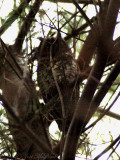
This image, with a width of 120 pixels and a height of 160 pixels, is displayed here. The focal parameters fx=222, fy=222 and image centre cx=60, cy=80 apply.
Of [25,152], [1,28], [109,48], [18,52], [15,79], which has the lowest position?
[25,152]

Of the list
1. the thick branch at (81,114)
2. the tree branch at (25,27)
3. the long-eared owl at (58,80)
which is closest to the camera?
the thick branch at (81,114)

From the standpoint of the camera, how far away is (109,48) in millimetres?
1113

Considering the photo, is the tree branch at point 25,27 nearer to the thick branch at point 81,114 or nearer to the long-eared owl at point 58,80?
the long-eared owl at point 58,80

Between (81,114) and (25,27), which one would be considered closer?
(81,114)

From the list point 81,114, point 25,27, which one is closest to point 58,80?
point 25,27

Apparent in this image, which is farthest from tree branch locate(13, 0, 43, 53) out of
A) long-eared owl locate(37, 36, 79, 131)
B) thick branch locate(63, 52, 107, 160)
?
thick branch locate(63, 52, 107, 160)

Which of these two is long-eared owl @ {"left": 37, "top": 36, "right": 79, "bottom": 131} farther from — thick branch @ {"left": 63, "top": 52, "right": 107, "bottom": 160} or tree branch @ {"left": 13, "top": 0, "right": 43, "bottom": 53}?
thick branch @ {"left": 63, "top": 52, "right": 107, "bottom": 160}

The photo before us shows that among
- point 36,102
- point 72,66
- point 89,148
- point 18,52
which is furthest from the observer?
point 72,66

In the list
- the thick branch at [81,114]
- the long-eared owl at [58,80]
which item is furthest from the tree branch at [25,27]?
the thick branch at [81,114]

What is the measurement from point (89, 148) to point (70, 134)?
1.98 feet

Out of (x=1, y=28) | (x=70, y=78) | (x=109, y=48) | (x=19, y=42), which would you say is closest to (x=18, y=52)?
(x=19, y=42)

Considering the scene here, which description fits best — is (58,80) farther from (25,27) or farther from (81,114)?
(81,114)

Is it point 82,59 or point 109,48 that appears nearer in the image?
point 109,48

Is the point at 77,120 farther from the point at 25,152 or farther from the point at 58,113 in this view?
the point at 58,113
